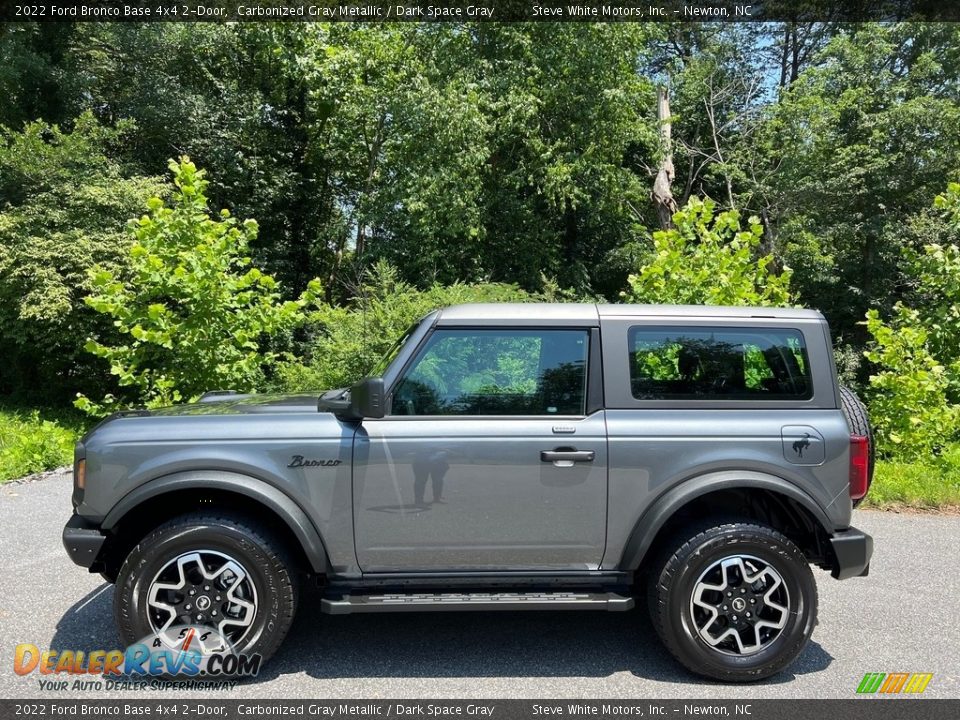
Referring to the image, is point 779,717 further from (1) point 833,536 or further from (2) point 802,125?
(2) point 802,125

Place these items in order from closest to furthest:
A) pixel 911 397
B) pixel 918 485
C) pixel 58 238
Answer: pixel 918 485 → pixel 911 397 → pixel 58 238

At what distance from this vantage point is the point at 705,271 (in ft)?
27.8

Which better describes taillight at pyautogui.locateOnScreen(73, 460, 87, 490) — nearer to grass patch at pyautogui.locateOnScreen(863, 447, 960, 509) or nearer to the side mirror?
the side mirror

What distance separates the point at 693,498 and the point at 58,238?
411 inches

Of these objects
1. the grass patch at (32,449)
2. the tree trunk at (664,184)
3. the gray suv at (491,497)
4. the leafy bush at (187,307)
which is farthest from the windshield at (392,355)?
the tree trunk at (664,184)

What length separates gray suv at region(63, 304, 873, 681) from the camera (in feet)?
12.0

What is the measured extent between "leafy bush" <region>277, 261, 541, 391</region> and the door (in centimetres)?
532

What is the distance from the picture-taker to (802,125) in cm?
1608

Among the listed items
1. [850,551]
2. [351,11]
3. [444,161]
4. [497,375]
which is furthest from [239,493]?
[351,11]

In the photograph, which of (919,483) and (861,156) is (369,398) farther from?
(861,156)

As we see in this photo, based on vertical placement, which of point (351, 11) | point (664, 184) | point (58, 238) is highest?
point (351, 11)

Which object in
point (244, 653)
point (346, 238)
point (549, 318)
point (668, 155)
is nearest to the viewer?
point (244, 653)

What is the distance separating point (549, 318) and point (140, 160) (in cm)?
1479

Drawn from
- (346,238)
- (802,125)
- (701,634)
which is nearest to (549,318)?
(701,634)
